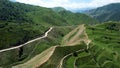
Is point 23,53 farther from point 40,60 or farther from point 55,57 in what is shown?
point 55,57

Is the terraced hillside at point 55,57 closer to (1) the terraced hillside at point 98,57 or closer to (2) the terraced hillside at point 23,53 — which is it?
(1) the terraced hillside at point 98,57

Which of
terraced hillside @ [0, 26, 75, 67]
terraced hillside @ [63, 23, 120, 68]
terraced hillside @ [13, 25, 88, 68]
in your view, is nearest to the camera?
terraced hillside @ [13, 25, 88, 68]

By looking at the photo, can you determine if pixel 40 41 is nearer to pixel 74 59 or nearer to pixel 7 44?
pixel 7 44

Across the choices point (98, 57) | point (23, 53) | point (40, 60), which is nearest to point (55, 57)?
point (40, 60)

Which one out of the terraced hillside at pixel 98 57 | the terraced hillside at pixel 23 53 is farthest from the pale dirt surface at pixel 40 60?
the terraced hillside at pixel 23 53

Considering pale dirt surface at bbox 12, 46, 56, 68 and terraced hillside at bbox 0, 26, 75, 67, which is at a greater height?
pale dirt surface at bbox 12, 46, 56, 68

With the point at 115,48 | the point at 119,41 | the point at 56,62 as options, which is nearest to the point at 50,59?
the point at 56,62

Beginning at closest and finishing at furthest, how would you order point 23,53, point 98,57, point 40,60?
point 40,60, point 98,57, point 23,53

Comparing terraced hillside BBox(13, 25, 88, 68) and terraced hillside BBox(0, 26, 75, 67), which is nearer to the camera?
terraced hillside BBox(13, 25, 88, 68)

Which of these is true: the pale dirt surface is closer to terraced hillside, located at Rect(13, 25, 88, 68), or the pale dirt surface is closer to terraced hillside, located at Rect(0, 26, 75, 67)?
terraced hillside, located at Rect(13, 25, 88, 68)

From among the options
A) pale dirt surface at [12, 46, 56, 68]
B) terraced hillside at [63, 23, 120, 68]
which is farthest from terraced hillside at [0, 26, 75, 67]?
terraced hillside at [63, 23, 120, 68]

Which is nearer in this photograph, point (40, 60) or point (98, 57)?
point (40, 60)
